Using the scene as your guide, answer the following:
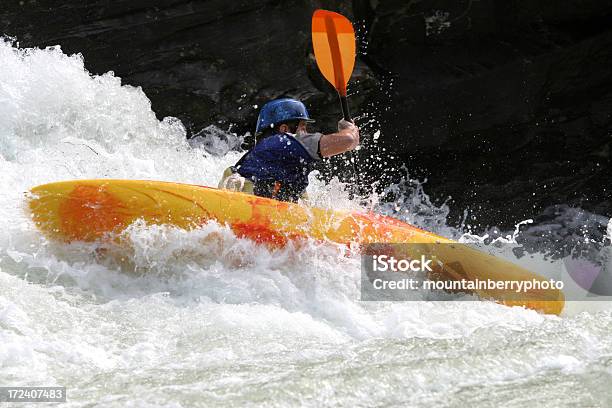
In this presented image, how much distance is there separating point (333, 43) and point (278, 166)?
1.13 meters

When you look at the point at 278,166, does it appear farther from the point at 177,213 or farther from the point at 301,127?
the point at 177,213

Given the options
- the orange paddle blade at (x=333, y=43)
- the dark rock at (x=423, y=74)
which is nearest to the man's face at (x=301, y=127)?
the orange paddle blade at (x=333, y=43)

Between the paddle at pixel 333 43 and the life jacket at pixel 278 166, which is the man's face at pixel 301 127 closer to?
the life jacket at pixel 278 166

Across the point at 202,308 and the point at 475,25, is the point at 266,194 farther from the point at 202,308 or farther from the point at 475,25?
the point at 475,25

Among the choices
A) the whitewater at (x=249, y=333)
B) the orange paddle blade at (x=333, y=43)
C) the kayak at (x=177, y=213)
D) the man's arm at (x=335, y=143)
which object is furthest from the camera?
the orange paddle blade at (x=333, y=43)

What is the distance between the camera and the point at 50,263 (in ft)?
12.7

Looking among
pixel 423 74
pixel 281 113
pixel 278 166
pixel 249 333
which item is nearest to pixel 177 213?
pixel 278 166

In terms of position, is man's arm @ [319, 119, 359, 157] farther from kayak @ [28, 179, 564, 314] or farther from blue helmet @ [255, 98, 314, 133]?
kayak @ [28, 179, 564, 314]

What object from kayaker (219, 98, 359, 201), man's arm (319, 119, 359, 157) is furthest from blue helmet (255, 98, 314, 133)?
man's arm (319, 119, 359, 157)

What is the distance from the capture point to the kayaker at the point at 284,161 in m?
4.44

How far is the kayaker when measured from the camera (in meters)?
4.44

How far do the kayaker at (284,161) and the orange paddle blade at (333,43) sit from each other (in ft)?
2.30

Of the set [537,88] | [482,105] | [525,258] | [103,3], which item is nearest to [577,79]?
[537,88]

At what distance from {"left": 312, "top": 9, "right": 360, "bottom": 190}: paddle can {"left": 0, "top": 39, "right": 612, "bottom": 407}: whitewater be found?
39.3 inches
